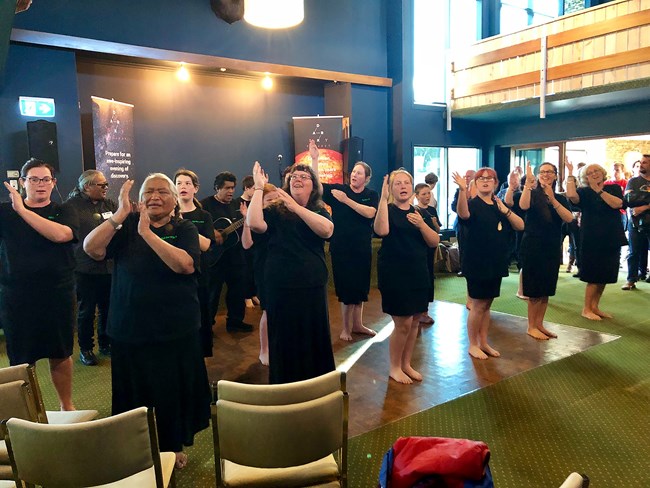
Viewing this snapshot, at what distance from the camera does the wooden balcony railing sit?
6434 mm

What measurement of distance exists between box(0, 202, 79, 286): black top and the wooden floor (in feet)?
4.76

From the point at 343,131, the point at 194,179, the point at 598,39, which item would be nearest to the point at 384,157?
the point at 343,131

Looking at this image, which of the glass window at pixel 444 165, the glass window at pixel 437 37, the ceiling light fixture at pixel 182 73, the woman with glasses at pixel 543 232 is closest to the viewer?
the woman with glasses at pixel 543 232

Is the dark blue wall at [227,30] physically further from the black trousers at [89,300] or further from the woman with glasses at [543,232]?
the woman with glasses at [543,232]

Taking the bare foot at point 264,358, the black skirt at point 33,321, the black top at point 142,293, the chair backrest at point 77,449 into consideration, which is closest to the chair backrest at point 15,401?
the chair backrest at point 77,449

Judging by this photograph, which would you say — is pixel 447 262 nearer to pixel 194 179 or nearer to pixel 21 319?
pixel 194 179

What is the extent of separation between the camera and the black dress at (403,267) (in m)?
3.38

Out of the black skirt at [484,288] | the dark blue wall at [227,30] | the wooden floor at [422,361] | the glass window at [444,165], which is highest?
the dark blue wall at [227,30]

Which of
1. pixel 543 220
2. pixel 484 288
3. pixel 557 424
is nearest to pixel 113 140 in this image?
pixel 484 288

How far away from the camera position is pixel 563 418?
10.1 feet

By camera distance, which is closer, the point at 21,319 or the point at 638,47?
the point at 21,319

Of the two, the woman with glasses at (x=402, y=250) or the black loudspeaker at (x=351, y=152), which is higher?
the black loudspeaker at (x=351, y=152)

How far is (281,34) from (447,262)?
166 inches

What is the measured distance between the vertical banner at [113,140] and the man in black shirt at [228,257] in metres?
1.77
